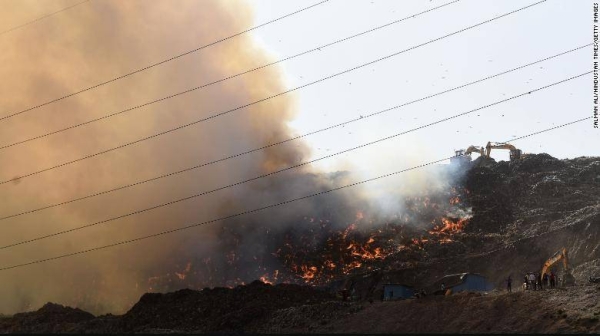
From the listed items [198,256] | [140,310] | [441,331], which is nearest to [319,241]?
[198,256]

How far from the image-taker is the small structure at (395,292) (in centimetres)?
6894

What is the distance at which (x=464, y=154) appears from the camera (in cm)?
13525

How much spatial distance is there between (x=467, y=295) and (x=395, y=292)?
568 inches

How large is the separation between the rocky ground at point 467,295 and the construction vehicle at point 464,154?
10456 millimetres

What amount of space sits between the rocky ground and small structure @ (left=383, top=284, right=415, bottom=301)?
5902 mm

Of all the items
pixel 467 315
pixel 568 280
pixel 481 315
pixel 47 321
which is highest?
pixel 47 321

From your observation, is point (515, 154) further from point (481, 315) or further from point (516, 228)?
point (481, 315)

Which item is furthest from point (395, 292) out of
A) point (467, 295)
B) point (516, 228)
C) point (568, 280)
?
point (516, 228)

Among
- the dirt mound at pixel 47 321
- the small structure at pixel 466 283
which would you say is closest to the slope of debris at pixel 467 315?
the small structure at pixel 466 283

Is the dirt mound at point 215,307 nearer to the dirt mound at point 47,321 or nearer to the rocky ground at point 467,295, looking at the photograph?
the rocky ground at point 467,295

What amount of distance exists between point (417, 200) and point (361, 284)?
123ft

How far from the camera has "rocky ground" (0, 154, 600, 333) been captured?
5116cm

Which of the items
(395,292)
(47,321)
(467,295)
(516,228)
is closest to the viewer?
(467,295)

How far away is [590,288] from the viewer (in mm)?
52188
